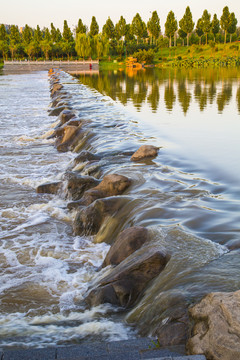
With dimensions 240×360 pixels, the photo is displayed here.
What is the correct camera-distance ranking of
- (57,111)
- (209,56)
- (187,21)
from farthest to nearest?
(187,21)
(209,56)
(57,111)

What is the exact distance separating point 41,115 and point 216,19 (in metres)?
84.8

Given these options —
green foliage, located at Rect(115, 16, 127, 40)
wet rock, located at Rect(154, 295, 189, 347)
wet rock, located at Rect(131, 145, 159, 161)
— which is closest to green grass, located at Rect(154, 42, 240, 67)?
green foliage, located at Rect(115, 16, 127, 40)

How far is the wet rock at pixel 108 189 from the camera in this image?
7016mm

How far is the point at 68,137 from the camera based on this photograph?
12820 millimetres

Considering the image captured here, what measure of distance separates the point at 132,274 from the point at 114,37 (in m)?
107

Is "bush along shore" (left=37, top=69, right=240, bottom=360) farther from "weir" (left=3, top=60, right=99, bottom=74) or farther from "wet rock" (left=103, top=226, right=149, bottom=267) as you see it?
"weir" (left=3, top=60, right=99, bottom=74)

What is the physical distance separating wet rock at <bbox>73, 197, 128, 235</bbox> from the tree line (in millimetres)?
83822

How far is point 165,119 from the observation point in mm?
14727

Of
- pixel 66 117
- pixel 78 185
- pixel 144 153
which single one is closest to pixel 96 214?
pixel 78 185

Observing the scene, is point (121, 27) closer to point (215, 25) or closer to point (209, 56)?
point (215, 25)

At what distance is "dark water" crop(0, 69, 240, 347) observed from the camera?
12.2ft

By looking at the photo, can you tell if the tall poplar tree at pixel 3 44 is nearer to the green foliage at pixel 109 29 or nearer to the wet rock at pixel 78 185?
the green foliage at pixel 109 29

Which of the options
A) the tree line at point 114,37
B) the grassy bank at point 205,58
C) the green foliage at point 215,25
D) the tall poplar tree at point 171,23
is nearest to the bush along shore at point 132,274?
the grassy bank at point 205,58

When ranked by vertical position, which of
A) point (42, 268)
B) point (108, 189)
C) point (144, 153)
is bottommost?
point (42, 268)
